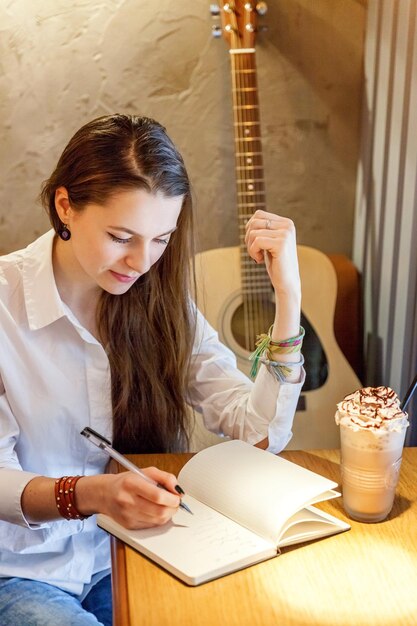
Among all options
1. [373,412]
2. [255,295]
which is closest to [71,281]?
[373,412]

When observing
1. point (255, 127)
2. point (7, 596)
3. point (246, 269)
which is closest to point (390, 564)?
point (7, 596)

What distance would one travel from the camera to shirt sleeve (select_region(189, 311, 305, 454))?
138 centimetres

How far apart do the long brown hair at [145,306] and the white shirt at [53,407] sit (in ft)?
0.16

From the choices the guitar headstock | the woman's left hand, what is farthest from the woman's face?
the guitar headstock

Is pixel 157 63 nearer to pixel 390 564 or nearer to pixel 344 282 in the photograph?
pixel 344 282

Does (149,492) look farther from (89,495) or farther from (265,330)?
(265,330)

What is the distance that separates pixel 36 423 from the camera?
1330 millimetres

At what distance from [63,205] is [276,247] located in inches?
13.0

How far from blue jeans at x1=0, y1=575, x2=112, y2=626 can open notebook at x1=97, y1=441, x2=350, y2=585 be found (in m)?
0.16

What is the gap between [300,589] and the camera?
0.98 meters

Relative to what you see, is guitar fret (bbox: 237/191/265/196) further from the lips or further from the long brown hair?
the lips

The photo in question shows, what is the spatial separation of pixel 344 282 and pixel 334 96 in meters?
0.49

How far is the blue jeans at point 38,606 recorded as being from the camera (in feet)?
3.78

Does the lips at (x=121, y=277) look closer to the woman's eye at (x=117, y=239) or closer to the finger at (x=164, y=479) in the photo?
the woman's eye at (x=117, y=239)
